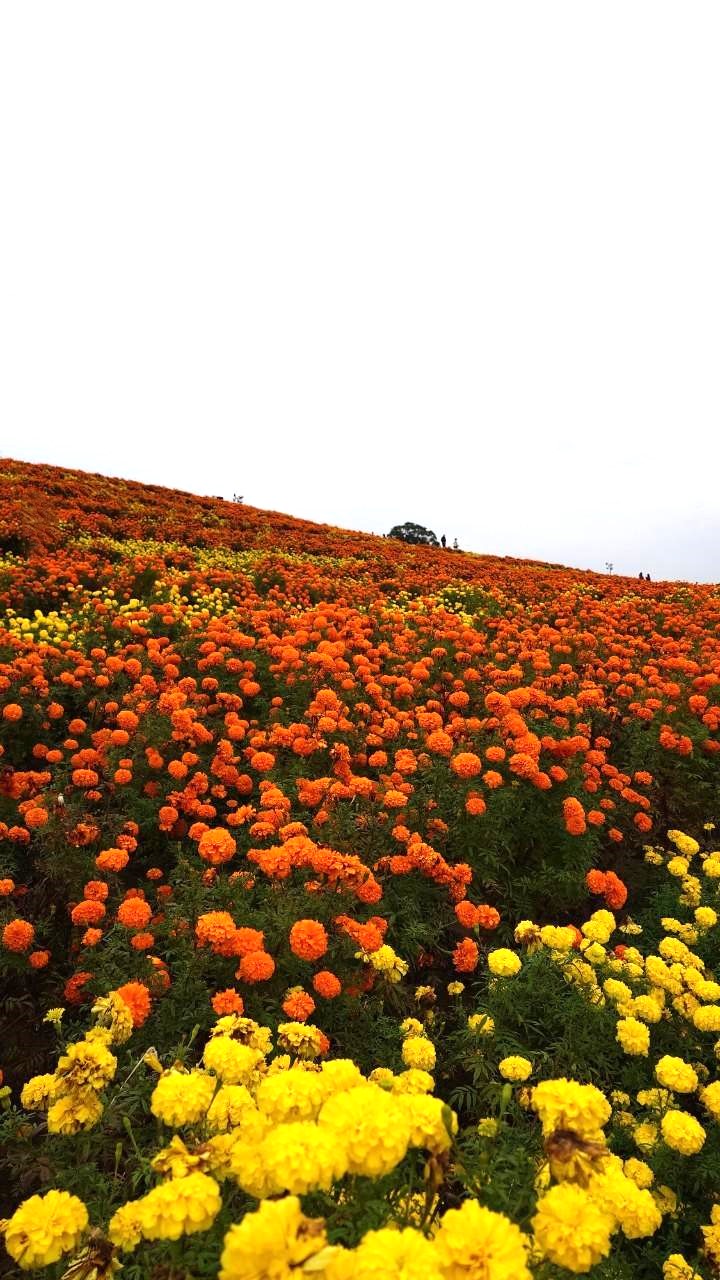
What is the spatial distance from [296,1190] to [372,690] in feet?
16.1

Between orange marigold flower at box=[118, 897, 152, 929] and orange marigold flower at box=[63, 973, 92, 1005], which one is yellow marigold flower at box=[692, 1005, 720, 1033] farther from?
orange marigold flower at box=[63, 973, 92, 1005]

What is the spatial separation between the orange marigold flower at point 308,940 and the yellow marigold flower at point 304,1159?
5.69 feet

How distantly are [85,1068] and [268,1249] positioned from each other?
1364 millimetres

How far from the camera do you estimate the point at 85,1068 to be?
2.17 metres

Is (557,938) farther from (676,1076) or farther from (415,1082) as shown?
(415,1082)

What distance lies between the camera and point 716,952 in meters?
4.46

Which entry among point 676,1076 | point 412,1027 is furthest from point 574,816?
point 412,1027

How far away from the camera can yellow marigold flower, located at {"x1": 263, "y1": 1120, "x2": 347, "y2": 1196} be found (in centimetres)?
135

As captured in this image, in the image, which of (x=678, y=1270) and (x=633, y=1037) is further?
(x=633, y=1037)

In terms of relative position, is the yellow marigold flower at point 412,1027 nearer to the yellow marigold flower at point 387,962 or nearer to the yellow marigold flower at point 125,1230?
the yellow marigold flower at point 387,962

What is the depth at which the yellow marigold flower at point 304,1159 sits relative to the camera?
4.43ft

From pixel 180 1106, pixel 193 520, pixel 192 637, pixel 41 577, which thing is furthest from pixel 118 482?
pixel 180 1106

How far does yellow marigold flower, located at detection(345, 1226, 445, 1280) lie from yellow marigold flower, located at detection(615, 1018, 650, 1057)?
2.33 m

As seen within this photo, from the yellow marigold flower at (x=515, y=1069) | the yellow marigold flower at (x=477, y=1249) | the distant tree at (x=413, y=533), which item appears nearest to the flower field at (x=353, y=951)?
the yellow marigold flower at (x=477, y=1249)
